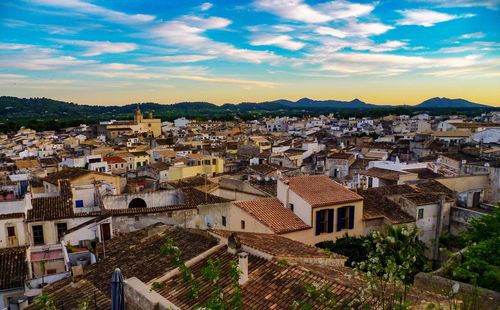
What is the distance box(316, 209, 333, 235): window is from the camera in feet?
64.6

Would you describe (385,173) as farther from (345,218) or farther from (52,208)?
(52,208)

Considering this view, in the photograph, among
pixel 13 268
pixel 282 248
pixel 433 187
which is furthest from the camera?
pixel 433 187

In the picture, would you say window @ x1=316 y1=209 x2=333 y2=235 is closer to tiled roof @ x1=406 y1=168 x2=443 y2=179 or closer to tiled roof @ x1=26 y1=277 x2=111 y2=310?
tiled roof @ x1=26 y1=277 x2=111 y2=310

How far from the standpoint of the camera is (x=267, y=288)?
9.50 metres

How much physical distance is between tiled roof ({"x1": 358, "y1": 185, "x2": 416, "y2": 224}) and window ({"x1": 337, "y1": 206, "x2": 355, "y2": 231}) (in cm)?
127

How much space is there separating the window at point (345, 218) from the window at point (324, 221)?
0.69 m

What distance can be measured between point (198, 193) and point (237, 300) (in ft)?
62.4

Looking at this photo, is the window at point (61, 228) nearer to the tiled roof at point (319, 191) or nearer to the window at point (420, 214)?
the tiled roof at point (319, 191)

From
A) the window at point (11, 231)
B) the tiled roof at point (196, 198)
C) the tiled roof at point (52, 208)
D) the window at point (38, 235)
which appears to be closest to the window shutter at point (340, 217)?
the tiled roof at point (196, 198)

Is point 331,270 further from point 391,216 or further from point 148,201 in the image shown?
point 148,201

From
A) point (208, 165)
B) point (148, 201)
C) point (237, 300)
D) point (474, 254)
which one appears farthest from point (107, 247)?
point (208, 165)

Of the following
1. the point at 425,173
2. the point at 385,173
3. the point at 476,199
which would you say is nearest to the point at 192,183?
the point at 385,173

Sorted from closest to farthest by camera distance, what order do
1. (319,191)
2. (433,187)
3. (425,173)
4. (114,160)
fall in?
→ (319,191)
(433,187)
(425,173)
(114,160)

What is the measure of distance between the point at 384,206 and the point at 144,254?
49.4 feet
